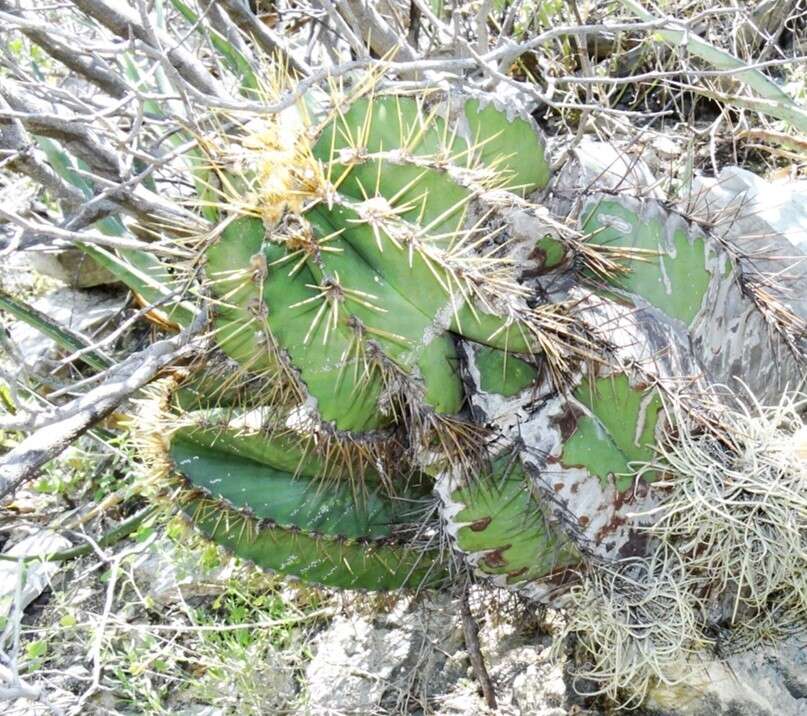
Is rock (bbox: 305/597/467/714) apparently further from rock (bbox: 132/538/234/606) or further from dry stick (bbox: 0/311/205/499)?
dry stick (bbox: 0/311/205/499)

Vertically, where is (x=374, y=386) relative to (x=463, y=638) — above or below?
above

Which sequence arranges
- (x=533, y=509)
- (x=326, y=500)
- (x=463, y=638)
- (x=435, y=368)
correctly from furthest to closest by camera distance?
(x=463, y=638)
(x=326, y=500)
(x=533, y=509)
(x=435, y=368)

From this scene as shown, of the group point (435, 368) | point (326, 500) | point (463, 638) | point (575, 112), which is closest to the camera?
point (435, 368)

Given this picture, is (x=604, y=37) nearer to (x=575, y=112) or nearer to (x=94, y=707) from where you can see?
(x=575, y=112)

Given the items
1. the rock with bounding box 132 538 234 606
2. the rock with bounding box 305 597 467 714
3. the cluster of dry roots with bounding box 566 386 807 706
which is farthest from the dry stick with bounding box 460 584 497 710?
the rock with bounding box 132 538 234 606

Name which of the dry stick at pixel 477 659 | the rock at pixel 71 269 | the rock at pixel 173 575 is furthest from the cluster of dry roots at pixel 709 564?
the rock at pixel 71 269

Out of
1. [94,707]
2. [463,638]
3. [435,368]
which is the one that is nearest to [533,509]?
[435,368]

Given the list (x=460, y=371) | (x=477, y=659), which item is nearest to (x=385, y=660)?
(x=477, y=659)

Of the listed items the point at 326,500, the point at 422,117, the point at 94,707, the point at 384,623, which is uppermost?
the point at 422,117
